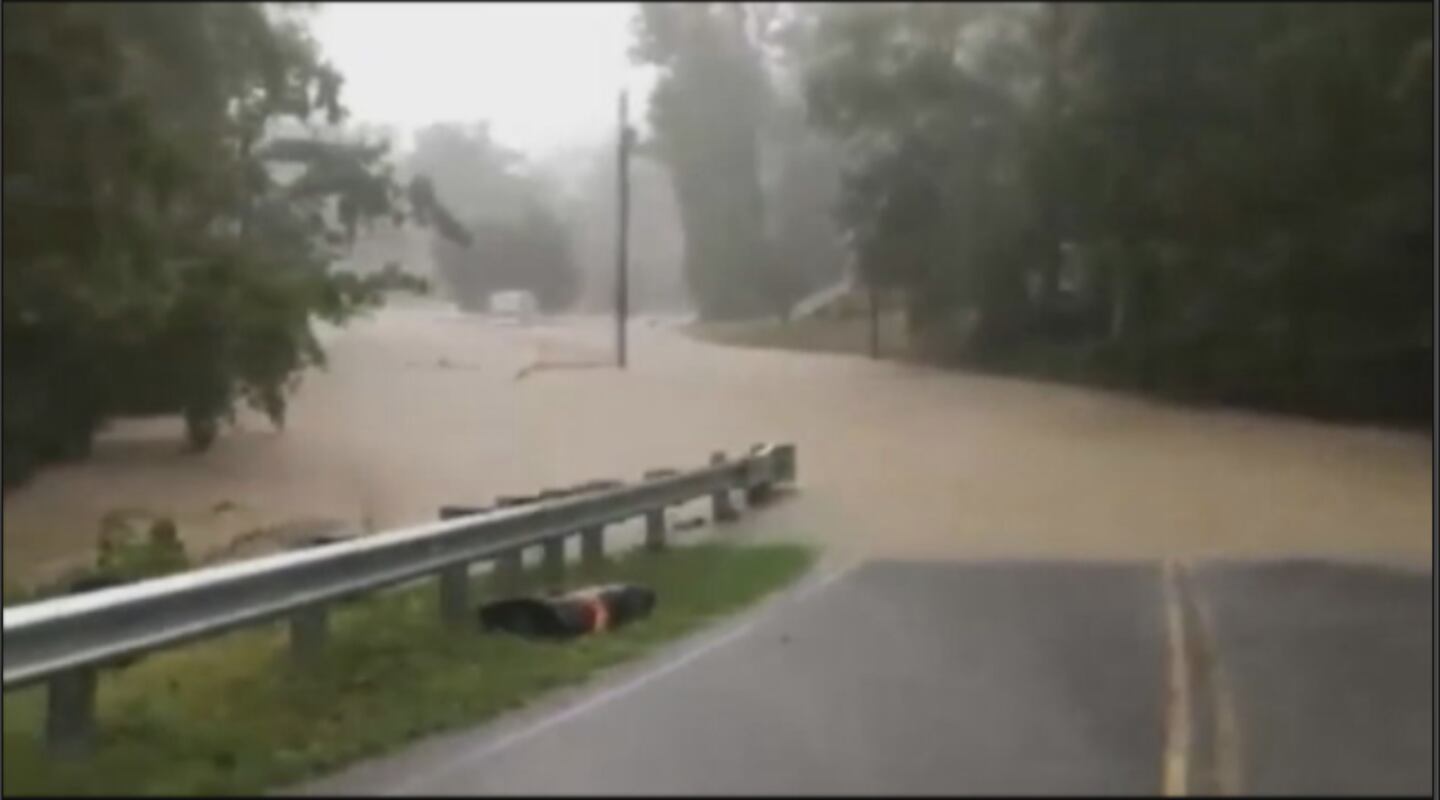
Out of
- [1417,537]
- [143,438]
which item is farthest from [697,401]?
[1417,537]

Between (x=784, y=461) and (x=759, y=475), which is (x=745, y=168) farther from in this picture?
(x=759, y=475)

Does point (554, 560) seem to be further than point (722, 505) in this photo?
No

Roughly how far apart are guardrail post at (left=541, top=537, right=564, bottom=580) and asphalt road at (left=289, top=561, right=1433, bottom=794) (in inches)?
44.3

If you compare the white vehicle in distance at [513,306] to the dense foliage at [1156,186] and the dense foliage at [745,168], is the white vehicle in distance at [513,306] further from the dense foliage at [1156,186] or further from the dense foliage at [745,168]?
the dense foliage at [1156,186]

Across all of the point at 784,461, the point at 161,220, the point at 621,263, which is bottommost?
the point at 784,461

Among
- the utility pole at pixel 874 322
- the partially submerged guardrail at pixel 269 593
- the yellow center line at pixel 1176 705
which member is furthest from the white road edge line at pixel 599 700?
the utility pole at pixel 874 322

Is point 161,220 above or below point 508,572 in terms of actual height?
above

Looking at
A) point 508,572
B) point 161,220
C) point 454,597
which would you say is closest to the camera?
point 454,597

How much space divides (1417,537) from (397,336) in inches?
228

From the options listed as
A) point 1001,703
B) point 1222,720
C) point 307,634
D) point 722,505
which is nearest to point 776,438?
point 722,505

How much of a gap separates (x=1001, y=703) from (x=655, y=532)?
18.3 feet

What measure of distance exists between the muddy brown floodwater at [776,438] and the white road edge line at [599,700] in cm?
175

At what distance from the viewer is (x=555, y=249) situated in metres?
13.6

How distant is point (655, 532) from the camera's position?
12.2m
